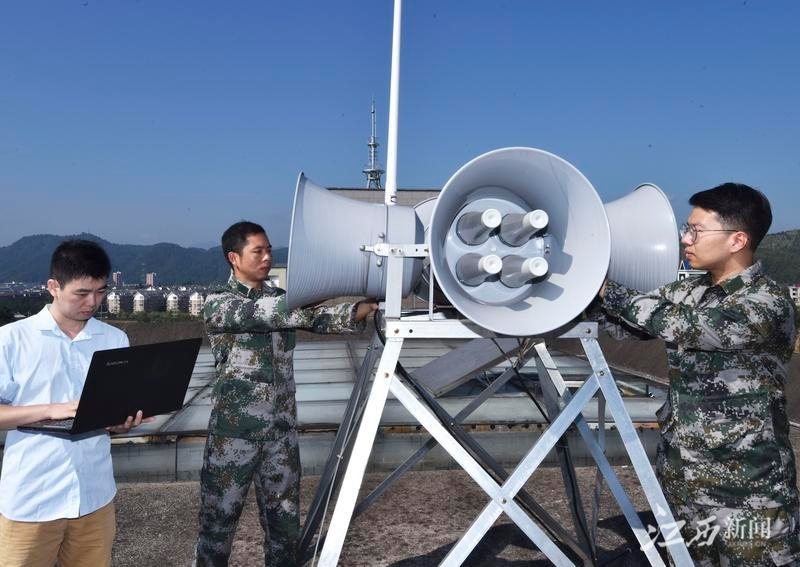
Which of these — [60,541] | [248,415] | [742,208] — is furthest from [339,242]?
[742,208]

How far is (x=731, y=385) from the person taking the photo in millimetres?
2955

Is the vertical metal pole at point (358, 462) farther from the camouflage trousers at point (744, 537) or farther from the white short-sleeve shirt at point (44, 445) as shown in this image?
the camouflage trousers at point (744, 537)

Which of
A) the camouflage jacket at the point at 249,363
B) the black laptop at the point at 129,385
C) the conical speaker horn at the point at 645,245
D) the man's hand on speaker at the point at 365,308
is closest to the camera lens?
the black laptop at the point at 129,385

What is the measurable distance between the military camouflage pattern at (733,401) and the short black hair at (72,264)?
249cm

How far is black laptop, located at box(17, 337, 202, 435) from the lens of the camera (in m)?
2.56

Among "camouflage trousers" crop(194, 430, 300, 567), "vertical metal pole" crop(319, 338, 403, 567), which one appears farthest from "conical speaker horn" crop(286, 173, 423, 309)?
"camouflage trousers" crop(194, 430, 300, 567)

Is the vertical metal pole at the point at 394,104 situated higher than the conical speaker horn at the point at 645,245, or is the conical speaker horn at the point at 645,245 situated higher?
the vertical metal pole at the point at 394,104

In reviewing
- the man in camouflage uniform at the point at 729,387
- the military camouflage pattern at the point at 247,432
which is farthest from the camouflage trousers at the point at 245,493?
the man in camouflage uniform at the point at 729,387

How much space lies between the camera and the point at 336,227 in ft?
9.81

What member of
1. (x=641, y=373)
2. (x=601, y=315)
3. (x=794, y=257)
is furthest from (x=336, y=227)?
(x=794, y=257)

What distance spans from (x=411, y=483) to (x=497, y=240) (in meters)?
4.03

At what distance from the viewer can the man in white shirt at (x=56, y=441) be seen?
8.68 ft

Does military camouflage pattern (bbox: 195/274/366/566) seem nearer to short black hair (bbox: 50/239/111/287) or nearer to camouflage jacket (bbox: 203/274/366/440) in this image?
camouflage jacket (bbox: 203/274/366/440)

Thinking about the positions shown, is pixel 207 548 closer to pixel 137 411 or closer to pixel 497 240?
pixel 137 411
